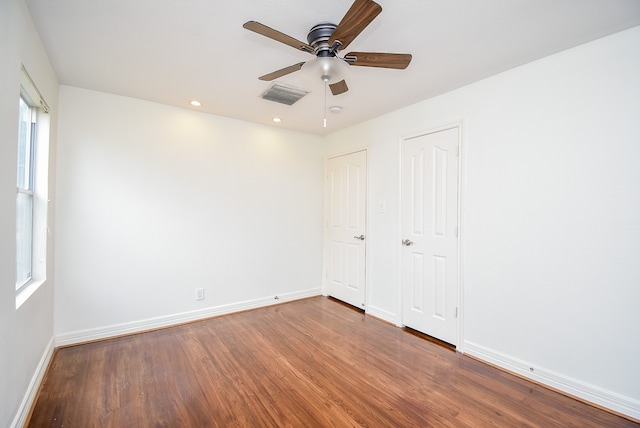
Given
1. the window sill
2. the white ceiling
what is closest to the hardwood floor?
the window sill

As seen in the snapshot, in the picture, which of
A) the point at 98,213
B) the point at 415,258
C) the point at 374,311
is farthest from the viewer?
the point at 374,311

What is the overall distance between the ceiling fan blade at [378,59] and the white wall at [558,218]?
120 cm

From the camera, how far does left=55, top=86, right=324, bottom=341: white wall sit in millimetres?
2750

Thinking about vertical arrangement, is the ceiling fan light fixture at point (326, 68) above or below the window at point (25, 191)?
above

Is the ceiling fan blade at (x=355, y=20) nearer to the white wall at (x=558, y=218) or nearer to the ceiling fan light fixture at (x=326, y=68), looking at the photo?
the ceiling fan light fixture at (x=326, y=68)

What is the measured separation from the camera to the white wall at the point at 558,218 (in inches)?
72.4

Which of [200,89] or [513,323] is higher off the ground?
[200,89]

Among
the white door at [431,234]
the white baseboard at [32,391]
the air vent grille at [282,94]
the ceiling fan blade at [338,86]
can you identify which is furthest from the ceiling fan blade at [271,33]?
the white baseboard at [32,391]

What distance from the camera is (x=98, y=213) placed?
284cm

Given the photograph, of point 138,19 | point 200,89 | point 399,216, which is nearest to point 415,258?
point 399,216

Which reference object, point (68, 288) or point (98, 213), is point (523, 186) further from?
point (68, 288)

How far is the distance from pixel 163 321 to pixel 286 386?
1840mm

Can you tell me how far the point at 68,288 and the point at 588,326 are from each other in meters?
4.35

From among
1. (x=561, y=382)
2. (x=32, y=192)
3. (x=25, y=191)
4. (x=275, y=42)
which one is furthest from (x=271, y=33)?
(x=561, y=382)
